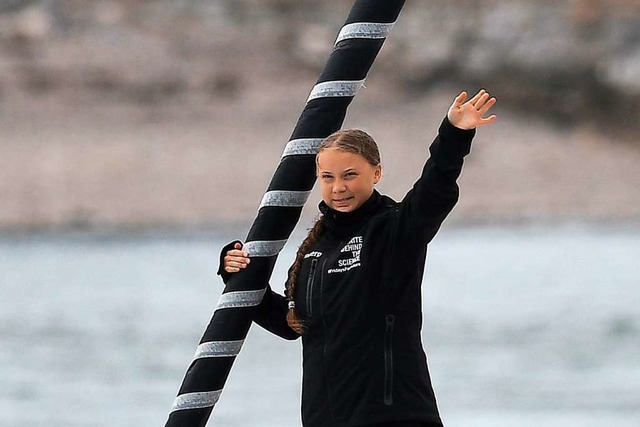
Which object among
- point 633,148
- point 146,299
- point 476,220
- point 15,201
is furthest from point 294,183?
point 633,148

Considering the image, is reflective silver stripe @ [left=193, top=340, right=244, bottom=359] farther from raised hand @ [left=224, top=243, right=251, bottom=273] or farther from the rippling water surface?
the rippling water surface

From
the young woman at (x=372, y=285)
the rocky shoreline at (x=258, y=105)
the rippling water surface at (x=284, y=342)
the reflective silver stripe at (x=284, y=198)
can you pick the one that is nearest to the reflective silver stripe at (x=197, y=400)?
the young woman at (x=372, y=285)

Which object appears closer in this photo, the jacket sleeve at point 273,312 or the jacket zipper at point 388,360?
the jacket zipper at point 388,360

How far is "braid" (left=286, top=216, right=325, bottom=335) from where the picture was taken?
1474 mm

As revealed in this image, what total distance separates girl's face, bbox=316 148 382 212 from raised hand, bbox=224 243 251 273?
11 cm

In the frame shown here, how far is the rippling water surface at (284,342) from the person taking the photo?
4.70 metres

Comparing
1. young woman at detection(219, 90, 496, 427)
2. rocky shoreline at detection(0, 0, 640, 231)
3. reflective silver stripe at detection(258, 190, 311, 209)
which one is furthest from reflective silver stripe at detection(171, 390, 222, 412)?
rocky shoreline at detection(0, 0, 640, 231)

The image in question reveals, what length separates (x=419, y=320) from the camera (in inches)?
56.4

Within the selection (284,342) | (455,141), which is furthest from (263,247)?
(284,342)

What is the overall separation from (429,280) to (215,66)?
6.21m

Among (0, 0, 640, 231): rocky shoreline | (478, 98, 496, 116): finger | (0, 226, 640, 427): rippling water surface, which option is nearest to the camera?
(478, 98, 496, 116): finger

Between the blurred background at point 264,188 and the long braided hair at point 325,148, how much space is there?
9.62 ft

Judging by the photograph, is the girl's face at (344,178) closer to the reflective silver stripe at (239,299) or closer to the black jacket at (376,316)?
the black jacket at (376,316)

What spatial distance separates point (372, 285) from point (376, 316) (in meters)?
0.03
